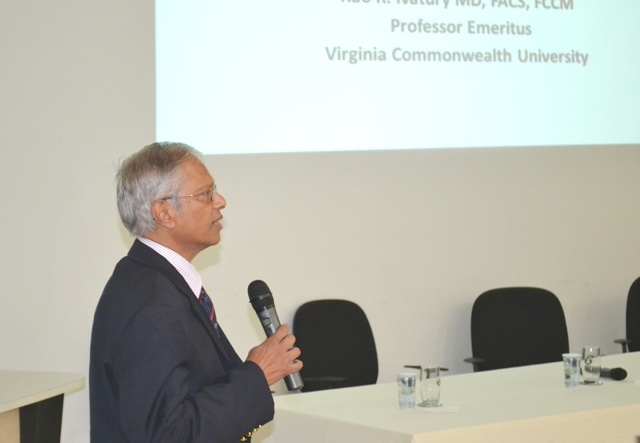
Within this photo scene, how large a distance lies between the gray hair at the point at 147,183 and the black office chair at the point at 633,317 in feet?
12.1

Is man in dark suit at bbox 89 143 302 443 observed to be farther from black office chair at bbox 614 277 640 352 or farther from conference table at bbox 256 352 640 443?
black office chair at bbox 614 277 640 352

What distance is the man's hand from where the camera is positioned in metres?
2.01

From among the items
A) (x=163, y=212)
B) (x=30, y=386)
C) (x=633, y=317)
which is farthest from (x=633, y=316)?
(x=163, y=212)

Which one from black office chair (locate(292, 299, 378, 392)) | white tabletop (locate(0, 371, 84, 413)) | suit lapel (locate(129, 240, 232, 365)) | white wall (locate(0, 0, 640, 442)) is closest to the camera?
suit lapel (locate(129, 240, 232, 365))

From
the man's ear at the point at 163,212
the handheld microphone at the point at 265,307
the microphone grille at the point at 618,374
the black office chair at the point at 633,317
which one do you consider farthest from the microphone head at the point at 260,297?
the black office chair at the point at 633,317

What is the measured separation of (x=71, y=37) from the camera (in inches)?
161

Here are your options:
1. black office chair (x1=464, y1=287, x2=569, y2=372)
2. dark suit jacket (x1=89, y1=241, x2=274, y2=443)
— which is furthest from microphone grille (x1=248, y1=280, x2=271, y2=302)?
black office chair (x1=464, y1=287, x2=569, y2=372)

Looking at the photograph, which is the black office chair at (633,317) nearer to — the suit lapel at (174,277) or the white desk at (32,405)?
the white desk at (32,405)

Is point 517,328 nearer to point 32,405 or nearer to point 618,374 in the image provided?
point 618,374

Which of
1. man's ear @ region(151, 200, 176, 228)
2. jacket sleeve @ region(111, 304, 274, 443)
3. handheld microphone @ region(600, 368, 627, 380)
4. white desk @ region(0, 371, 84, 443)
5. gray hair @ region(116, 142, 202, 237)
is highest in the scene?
gray hair @ region(116, 142, 202, 237)

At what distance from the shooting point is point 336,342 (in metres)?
4.51

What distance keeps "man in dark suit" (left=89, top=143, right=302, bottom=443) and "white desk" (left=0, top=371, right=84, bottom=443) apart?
116cm

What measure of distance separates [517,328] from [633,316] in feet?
2.47

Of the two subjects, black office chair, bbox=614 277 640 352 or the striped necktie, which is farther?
black office chair, bbox=614 277 640 352
